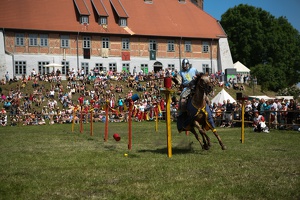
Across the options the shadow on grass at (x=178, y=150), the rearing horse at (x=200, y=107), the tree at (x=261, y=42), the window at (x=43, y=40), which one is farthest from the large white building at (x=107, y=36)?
the rearing horse at (x=200, y=107)

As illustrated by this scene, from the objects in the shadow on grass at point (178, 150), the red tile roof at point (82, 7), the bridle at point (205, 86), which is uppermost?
the red tile roof at point (82, 7)

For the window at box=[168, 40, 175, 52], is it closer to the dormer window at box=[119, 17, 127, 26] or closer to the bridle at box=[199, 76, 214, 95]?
the dormer window at box=[119, 17, 127, 26]

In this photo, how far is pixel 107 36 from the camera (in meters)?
60.3

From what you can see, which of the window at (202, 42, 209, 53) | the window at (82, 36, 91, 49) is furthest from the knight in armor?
the window at (202, 42, 209, 53)

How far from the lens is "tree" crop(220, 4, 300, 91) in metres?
73.4

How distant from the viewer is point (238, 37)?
74.4 meters

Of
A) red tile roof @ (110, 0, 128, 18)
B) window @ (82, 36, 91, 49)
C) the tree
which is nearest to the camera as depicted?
window @ (82, 36, 91, 49)

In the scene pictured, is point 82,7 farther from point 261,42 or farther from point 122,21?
point 261,42

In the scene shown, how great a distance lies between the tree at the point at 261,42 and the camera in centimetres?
7338

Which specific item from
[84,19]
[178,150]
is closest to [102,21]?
[84,19]

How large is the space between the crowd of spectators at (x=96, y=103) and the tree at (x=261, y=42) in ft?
69.6

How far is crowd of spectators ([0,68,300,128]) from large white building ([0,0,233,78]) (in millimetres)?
7708

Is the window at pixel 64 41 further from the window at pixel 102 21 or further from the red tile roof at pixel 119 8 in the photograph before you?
the red tile roof at pixel 119 8

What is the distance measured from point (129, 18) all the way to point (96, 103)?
23.9 m
